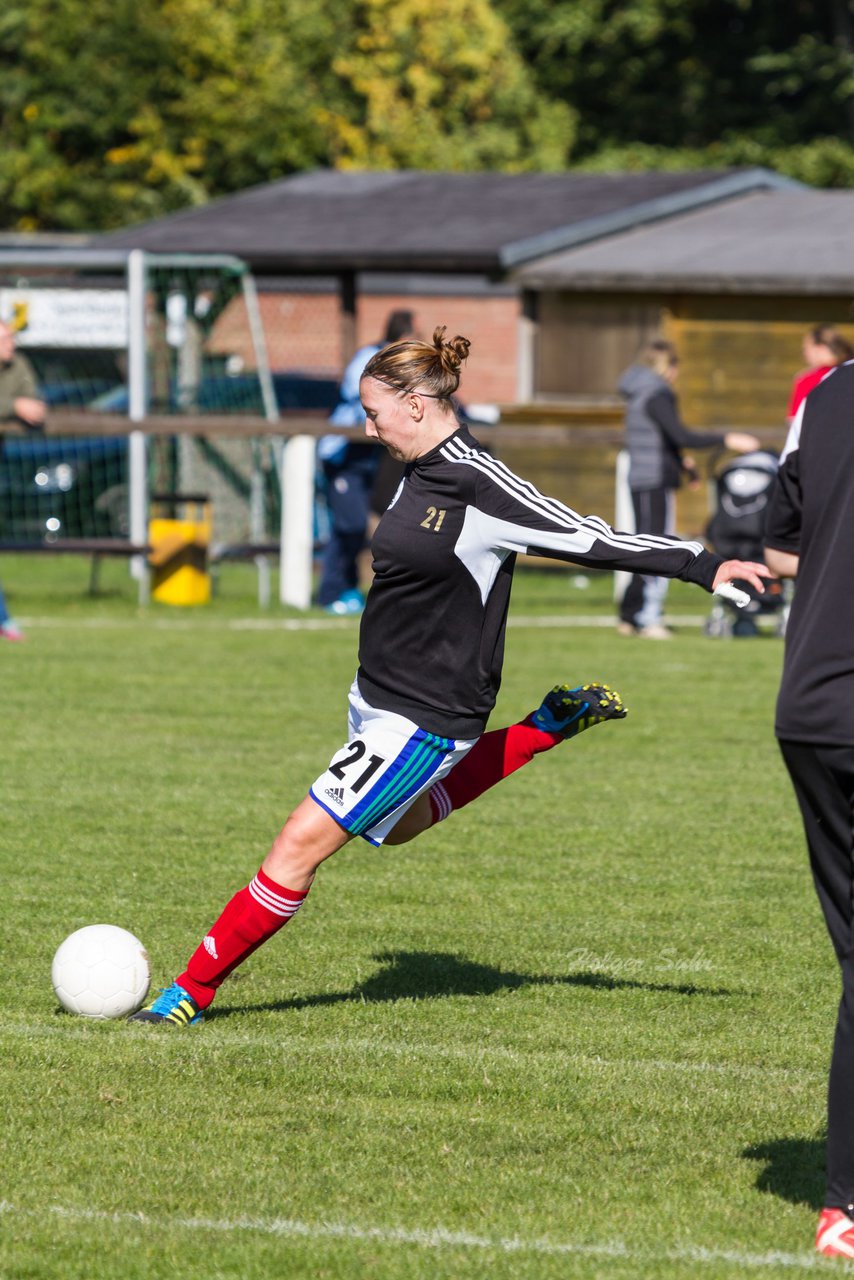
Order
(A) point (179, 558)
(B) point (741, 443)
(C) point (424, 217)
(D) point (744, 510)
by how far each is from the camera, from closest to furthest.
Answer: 1. (B) point (741, 443)
2. (D) point (744, 510)
3. (A) point (179, 558)
4. (C) point (424, 217)

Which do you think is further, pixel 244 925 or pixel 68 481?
pixel 68 481

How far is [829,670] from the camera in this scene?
4.23 metres

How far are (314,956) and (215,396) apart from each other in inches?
620

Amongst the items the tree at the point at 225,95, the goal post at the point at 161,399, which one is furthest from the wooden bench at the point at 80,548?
the tree at the point at 225,95

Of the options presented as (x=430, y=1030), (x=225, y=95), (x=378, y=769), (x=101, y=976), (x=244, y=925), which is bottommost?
(x=430, y=1030)

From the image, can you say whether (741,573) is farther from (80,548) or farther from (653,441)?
(80,548)

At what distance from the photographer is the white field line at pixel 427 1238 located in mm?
4285

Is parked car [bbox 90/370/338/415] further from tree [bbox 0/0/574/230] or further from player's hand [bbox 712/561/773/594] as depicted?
player's hand [bbox 712/561/773/594]

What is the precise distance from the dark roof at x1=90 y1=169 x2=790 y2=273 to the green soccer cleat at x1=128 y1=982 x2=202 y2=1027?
63.8ft

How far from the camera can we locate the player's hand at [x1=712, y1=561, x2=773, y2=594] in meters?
5.14

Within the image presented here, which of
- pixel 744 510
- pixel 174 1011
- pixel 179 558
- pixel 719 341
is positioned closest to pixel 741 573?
pixel 174 1011

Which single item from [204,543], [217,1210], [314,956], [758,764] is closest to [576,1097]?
[217,1210]

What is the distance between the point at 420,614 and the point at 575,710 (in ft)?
3.04

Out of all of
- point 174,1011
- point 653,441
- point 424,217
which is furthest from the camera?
point 424,217
